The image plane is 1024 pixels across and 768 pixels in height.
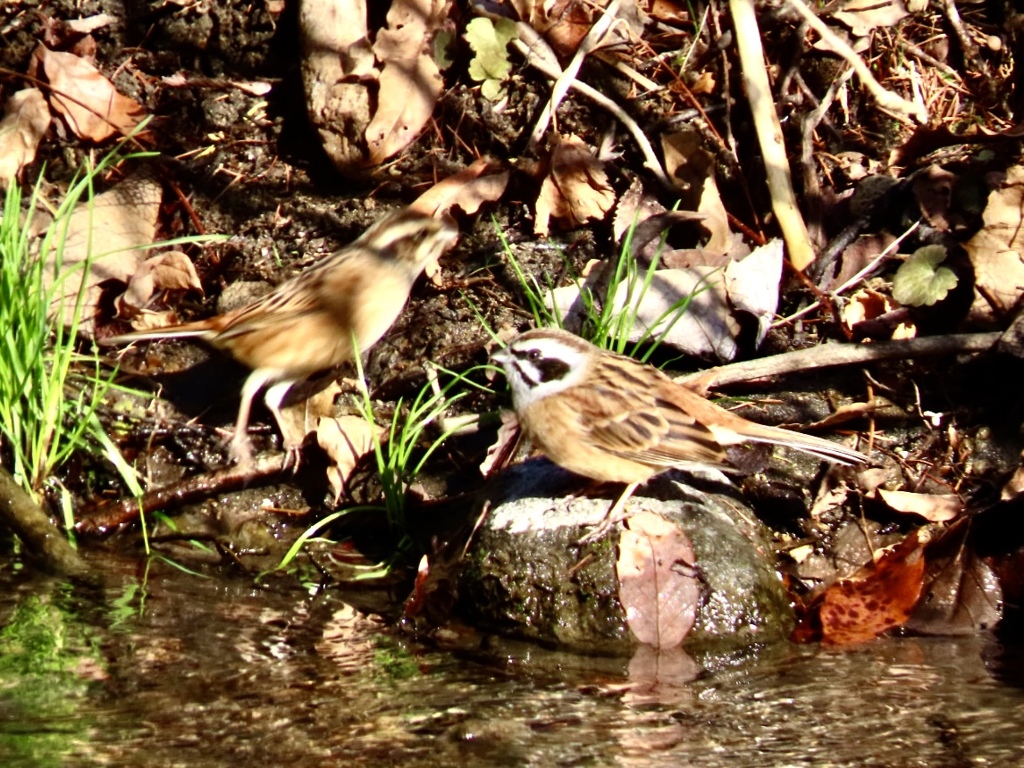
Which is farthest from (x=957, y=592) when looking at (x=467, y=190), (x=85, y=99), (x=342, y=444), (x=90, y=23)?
(x=90, y=23)

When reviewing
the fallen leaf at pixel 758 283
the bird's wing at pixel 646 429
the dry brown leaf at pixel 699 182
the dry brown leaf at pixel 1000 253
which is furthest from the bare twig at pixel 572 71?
the dry brown leaf at pixel 1000 253

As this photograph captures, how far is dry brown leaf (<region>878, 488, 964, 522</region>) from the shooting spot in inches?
256

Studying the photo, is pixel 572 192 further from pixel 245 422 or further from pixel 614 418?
pixel 245 422

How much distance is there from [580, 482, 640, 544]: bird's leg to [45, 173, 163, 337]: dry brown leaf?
2.97 meters

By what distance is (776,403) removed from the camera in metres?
7.05

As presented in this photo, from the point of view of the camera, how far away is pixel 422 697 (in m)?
5.08

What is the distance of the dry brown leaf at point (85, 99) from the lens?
8.34m

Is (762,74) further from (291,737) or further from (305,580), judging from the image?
(291,737)

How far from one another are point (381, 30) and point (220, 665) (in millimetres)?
4036

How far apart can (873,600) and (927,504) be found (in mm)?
836

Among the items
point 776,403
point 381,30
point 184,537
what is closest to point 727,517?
point 776,403

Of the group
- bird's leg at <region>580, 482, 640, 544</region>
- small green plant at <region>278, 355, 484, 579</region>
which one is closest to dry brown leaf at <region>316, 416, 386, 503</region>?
small green plant at <region>278, 355, 484, 579</region>

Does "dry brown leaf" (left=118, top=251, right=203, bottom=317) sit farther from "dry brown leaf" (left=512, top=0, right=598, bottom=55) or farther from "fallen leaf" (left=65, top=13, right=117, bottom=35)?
"dry brown leaf" (left=512, top=0, right=598, bottom=55)

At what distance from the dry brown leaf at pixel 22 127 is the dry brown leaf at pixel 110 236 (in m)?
0.49
